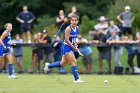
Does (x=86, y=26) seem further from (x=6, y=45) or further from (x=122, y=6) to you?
(x=6, y=45)

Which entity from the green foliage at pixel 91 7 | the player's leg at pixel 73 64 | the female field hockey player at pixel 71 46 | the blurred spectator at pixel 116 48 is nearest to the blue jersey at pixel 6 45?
the female field hockey player at pixel 71 46

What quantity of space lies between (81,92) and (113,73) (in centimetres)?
1258

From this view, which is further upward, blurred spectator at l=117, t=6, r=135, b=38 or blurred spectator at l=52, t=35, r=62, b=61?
blurred spectator at l=117, t=6, r=135, b=38

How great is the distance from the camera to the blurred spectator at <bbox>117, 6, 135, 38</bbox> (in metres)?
31.2

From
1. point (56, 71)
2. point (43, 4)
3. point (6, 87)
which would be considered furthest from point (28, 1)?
point (6, 87)

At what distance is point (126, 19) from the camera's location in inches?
1232

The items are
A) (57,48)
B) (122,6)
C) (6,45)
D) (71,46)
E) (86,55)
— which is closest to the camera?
(71,46)

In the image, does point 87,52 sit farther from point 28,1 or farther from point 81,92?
point 28,1

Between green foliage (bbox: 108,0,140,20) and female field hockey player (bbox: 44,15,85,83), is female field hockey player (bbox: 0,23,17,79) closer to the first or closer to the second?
female field hockey player (bbox: 44,15,85,83)

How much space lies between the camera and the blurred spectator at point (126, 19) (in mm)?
31172

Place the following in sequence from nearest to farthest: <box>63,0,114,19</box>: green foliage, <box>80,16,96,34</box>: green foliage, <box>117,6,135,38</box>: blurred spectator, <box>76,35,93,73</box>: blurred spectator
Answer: <box>76,35,93,73</box>: blurred spectator, <box>117,6,135,38</box>: blurred spectator, <box>80,16,96,34</box>: green foliage, <box>63,0,114,19</box>: green foliage

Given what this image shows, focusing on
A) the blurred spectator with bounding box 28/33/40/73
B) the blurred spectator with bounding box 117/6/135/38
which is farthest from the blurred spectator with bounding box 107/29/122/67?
the blurred spectator with bounding box 28/33/40/73

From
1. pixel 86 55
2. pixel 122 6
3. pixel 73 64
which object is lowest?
pixel 73 64

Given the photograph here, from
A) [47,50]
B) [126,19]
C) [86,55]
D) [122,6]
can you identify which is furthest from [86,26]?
[86,55]
